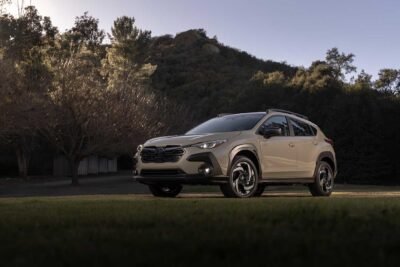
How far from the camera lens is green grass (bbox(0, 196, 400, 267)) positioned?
408 cm

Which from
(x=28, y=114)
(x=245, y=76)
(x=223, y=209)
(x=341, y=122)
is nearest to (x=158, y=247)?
(x=223, y=209)

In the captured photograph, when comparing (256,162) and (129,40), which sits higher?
(129,40)

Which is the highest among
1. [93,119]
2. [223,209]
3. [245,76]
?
[245,76]

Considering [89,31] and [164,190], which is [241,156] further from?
[89,31]

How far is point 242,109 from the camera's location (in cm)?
5188

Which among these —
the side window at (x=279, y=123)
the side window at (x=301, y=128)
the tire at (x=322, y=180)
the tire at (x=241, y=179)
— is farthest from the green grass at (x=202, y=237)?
the tire at (x=322, y=180)

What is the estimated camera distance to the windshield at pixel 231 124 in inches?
457

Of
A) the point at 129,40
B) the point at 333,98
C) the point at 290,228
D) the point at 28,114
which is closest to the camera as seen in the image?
the point at 290,228

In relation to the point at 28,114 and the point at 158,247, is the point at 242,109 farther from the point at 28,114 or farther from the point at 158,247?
the point at 158,247

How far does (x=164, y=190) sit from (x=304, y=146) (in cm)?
312

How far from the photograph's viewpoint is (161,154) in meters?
11.1

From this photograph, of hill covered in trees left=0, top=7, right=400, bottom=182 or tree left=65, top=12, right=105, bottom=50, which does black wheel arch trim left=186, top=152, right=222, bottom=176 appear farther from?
tree left=65, top=12, right=105, bottom=50

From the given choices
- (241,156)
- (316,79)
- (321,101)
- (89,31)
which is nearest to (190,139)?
(241,156)

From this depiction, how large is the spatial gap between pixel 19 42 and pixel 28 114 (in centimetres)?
2374
